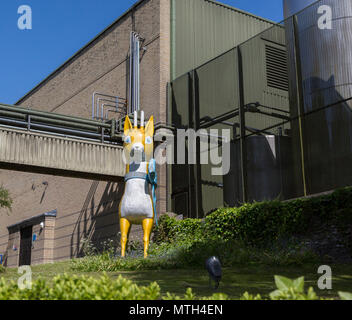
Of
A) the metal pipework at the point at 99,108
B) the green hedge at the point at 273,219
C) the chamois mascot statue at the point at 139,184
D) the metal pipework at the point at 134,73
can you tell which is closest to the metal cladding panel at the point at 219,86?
the metal pipework at the point at 134,73

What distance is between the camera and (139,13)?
2241 cm

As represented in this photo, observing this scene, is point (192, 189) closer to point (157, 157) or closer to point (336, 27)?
point (157, 157)

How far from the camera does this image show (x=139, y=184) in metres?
14.9

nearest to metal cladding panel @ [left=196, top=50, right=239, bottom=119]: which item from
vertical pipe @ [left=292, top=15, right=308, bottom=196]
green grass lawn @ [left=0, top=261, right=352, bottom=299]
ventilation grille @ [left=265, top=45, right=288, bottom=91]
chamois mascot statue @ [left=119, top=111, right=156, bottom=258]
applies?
ventilation grille @ [left=265, top=45, right=288, bottom=91]

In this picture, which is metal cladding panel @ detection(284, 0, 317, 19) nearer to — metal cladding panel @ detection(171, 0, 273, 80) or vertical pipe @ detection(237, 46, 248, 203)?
vertical pipe @ detection(237, 46, 248, 203)

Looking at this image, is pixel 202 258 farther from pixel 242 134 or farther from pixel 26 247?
pixel 26 247

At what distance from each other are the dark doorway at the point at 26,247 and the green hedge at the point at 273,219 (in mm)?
12760

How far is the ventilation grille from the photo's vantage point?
17078 millimetres

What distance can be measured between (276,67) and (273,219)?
6130 millimetres

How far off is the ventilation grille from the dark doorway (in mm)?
15828

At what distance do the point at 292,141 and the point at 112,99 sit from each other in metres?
10.4

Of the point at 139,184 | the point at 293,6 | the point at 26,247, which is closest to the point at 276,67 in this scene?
the point at 293,6
